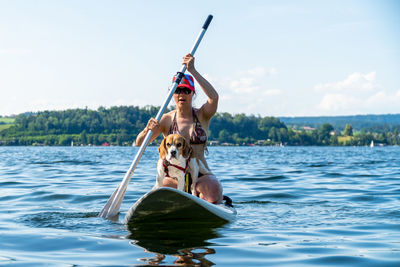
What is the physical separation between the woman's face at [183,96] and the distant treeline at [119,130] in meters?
140

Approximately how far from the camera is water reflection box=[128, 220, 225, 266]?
210 inches

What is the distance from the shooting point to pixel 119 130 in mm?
157500

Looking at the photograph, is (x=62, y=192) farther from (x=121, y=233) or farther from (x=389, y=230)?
(x=389, y=230)

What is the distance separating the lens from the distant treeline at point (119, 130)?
152 m

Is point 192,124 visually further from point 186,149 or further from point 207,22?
point 207,22

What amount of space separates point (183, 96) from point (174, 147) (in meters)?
0.96

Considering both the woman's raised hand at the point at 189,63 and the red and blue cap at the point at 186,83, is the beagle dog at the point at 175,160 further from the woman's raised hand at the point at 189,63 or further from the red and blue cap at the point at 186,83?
the woman's raised hand at the point at 189,63

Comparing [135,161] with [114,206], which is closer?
[135,161]

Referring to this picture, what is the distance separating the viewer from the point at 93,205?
1028 cm

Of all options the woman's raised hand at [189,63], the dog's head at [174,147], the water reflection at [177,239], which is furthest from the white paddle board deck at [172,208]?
the woman's raised hand at [189,63]

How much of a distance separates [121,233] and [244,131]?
166 meters

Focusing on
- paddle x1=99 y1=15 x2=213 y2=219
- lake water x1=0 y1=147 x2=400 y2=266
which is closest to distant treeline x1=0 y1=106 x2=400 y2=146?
lake water x1=0 y1=147 x2=400 y2=266

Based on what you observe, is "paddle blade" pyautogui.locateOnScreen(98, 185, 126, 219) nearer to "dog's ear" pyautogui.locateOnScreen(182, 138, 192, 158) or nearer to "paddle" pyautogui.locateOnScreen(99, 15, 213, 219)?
"paddle" pyautogui.locateOnScreen(99, 15, 213, 219)

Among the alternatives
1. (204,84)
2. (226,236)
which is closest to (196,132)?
(204,84)
